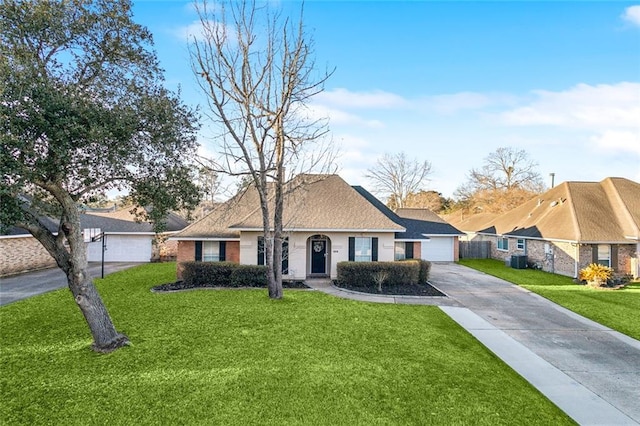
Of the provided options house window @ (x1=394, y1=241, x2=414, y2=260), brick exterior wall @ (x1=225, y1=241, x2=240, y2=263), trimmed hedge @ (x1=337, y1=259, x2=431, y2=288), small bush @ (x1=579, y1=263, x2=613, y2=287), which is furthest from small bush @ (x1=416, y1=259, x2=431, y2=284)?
brick exterior wall @ (x1=225, y1=241, x2=240, y2=263)

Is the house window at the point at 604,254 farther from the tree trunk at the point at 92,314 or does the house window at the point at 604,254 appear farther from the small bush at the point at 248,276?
the tree trunk at the point at 92,314

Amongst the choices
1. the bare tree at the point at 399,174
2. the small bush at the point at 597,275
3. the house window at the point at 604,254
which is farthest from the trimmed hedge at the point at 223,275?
the bare tree at the point at 399,174

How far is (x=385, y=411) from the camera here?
5133 mm

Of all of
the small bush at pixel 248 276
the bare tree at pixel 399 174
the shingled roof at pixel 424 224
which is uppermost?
the bare tree at pixel 399 174

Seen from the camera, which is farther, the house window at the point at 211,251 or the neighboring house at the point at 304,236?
the house window at the point at 211,251

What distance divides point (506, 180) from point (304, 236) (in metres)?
38.2

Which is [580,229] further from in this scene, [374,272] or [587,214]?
[374,272]

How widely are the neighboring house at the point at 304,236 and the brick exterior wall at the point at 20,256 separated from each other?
1044 centimetres

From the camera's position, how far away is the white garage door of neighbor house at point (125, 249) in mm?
26297

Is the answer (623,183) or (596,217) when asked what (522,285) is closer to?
(596,217)

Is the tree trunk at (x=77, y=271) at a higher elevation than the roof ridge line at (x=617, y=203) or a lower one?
lower

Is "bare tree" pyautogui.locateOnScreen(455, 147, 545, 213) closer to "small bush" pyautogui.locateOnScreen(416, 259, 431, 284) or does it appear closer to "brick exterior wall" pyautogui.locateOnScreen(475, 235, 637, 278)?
"brick exterior wall" pyautogui.locateOnScreen(475, 235, 637, 278)

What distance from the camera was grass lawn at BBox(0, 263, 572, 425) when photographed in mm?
5035

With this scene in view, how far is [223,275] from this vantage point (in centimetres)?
1536
